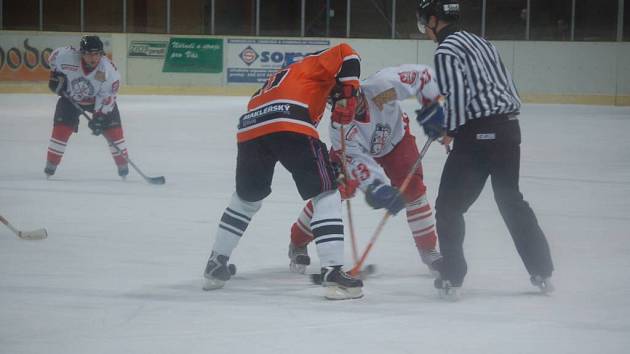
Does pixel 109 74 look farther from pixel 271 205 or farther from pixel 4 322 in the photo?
pixel 4 322

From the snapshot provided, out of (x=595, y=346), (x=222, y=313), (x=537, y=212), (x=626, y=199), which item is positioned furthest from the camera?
(x=626, y=199)

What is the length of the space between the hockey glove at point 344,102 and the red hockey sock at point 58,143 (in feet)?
12.9

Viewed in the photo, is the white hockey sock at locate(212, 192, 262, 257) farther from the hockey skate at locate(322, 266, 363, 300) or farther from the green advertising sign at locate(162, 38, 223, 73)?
the green advertising sign at locate(162, 38, 223, 73)

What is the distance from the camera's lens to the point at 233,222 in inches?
155

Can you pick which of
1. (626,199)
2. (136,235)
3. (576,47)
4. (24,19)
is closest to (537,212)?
(626,199)

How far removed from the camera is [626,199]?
6391 millimetres

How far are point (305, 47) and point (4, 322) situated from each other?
1447 centimetres

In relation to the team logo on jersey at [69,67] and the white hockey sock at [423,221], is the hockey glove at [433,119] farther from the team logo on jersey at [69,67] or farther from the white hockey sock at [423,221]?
the team logo on jersey at [69,67]

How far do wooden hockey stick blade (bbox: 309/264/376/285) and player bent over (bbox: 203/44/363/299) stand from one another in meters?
0.28

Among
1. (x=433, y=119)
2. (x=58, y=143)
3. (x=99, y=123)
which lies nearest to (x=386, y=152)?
(x=433, y=119)

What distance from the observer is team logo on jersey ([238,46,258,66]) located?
56.9 ft

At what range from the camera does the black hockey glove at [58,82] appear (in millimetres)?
7328

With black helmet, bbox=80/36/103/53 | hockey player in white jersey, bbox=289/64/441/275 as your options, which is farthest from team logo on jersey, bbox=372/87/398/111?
black helmet, bbox=80/36/103/53

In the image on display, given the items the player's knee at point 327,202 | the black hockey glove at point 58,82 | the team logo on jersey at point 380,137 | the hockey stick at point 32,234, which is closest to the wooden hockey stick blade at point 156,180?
the black hockey glove at point 58,82
